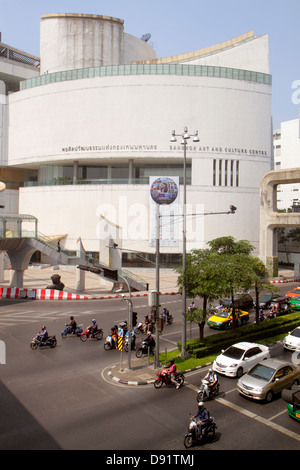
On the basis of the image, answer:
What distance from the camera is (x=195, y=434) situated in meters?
13.8

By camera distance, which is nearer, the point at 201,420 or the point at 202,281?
the point at 201,420

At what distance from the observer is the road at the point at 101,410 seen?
14047mm

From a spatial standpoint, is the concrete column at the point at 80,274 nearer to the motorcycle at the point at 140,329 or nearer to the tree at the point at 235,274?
the motorcycle at the point at 140,329

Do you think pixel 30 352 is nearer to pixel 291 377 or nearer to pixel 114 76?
pixel 291 377

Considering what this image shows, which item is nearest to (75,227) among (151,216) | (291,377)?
(151,216)

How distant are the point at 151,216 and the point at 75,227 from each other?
1291 cm

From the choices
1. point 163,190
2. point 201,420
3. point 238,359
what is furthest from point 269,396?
point 163,190

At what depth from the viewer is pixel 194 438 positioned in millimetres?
13820

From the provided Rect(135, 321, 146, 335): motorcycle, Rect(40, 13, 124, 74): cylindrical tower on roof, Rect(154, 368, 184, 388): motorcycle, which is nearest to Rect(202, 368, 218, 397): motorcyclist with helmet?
Rect(154, 368, 184, 388): motorcycle

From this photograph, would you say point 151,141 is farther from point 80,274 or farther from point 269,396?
point 269,396

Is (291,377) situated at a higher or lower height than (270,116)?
lower

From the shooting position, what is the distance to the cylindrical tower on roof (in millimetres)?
72688

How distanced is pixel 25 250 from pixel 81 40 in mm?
48476

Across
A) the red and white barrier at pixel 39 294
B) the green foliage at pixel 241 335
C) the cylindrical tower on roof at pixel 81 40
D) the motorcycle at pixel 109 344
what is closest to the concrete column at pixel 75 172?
the cylindrical tower on roof at pixel 81 40
